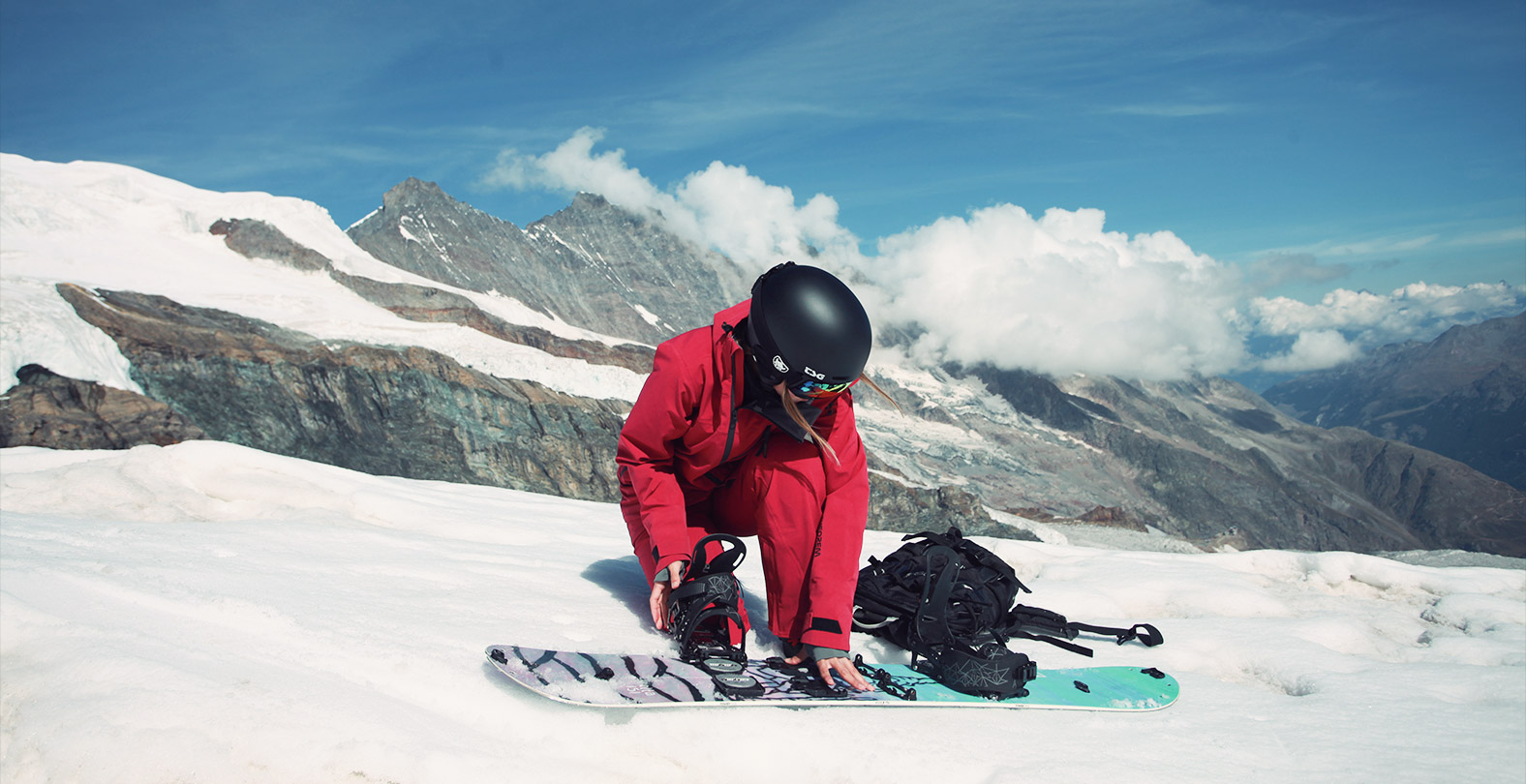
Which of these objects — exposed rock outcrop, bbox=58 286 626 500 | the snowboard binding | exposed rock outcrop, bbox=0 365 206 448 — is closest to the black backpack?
the snowboard binding

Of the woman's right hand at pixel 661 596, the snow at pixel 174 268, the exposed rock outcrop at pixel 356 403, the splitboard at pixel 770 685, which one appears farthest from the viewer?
the snow at pixel 174 268

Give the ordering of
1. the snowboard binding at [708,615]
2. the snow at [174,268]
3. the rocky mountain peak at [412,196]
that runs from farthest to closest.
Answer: the rocky mountain peak at [412,196] → the snow at [174,268] → the snowboard binding at [708,615]

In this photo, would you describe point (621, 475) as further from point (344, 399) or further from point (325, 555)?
point (344, 399)

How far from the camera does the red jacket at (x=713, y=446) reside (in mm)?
3373

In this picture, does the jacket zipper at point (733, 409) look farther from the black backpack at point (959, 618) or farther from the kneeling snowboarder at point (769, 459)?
the black backpack at point (959, 618)

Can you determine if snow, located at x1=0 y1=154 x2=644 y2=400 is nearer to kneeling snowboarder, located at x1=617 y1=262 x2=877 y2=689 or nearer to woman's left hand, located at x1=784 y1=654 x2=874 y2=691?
kneeling snowboarder, located at x1=617 y1=262 x2=877 y2=689

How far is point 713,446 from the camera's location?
3521 millimetres

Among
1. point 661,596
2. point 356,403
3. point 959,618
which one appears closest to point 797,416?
point 661,596

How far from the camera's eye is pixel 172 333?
3966 cm

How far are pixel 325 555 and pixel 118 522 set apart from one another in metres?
1.27

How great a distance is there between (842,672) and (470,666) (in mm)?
1454

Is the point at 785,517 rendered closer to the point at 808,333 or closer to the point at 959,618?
the point at 808,333

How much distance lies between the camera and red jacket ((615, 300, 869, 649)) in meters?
3.37

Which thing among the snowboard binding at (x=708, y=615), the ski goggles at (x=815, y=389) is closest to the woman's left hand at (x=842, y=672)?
the snowboard binding at (x=708, y=615)
